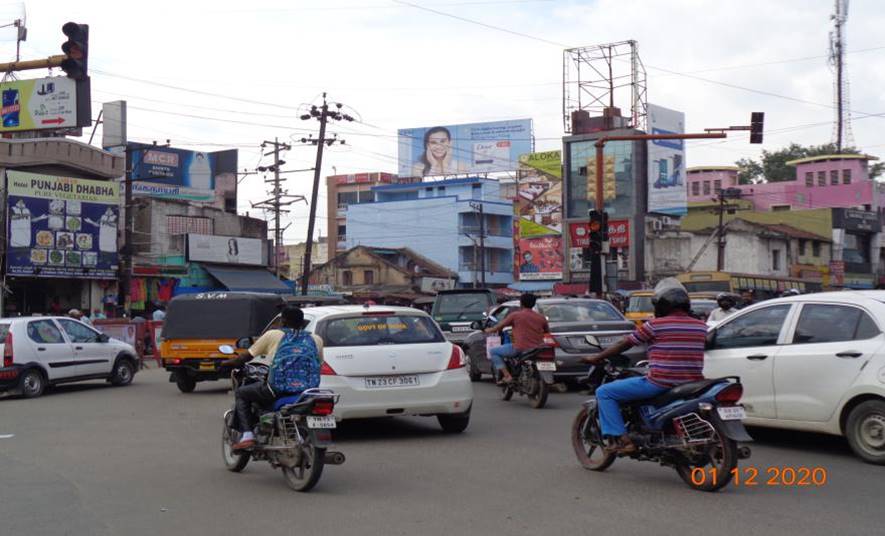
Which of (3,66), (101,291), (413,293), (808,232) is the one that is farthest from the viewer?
(808,232)

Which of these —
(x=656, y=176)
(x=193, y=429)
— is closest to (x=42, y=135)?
(x=193, y=429)

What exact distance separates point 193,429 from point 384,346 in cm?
333

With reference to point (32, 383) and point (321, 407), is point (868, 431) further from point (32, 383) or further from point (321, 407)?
point (32, 383)

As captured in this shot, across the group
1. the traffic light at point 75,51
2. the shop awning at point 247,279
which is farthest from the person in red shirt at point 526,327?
the shop awning at point 247,279

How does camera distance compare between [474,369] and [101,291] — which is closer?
[474,369]

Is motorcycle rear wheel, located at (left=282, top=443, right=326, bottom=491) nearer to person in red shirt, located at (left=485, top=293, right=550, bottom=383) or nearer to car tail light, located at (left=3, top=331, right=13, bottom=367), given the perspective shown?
person in red shirt, located at (left=485, top=293, right=550, bottom=383)

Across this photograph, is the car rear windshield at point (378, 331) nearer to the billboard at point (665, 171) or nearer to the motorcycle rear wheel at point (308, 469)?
the motorcycle rear wheel at point (308, 469)

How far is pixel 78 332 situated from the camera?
1961 cm

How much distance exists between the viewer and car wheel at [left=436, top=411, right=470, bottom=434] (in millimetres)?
11602

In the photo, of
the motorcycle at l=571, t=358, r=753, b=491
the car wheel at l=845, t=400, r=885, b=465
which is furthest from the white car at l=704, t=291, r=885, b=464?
the motorcycle at l=571, t=358, r=753, b=491

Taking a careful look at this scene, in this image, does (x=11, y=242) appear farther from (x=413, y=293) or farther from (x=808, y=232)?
(x=808, y=232)

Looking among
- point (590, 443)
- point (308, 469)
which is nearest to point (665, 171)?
point (590, 443)

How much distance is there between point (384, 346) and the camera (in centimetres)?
1105

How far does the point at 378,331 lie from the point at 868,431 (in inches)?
205
